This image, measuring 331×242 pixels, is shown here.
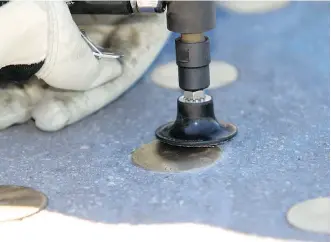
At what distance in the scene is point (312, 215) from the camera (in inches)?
29.0

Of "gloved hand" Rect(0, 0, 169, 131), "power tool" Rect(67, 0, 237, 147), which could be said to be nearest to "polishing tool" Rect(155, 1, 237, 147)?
"power tool" Rect(67, 0, 237, 147)

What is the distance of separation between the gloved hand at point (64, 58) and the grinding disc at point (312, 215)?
420 mm

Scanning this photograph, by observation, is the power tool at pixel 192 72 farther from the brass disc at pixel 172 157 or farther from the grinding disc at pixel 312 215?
the grinding disc at pixel 312 215

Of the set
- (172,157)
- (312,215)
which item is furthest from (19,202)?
(312,215)

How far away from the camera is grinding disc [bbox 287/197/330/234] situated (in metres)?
0.71

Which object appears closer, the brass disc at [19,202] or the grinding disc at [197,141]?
the brass disc at [19,202]

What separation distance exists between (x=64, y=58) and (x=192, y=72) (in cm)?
20

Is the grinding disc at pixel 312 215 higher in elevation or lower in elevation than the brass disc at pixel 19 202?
lower

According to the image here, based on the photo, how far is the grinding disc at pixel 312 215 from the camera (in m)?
0.71

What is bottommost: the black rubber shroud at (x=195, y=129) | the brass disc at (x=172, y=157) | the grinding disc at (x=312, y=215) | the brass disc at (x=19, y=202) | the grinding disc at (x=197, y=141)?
the grinding disc at (x=312, y=215)

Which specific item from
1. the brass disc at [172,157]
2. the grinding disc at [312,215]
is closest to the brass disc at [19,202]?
the brass disc at [172,157]

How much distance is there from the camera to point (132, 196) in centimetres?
80

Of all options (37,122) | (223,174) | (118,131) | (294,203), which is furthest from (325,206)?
(37,122)

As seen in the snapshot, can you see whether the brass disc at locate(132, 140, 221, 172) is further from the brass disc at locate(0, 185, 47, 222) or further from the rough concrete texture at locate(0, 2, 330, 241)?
the brass disc at locate(0, 185, 47, 222)
